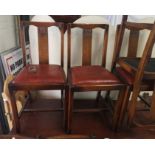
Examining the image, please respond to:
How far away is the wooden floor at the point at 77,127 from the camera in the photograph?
1.44 m

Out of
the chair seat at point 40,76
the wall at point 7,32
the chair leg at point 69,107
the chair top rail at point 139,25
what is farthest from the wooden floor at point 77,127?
the chair top rail at point 139,25

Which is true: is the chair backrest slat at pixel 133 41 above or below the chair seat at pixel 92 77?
above

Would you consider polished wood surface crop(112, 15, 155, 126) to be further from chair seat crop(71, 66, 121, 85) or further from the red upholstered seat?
chair seat crop(71, 66, 121, 85)

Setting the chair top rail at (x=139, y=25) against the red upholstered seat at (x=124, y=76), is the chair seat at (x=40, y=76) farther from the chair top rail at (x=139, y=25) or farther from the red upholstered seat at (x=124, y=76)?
the chair top rail at (x=139, y=25)

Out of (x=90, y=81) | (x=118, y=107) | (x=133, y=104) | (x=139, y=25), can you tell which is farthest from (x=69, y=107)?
(x=139, y=25)

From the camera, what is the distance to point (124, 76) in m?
1.41

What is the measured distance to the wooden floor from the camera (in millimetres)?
1439

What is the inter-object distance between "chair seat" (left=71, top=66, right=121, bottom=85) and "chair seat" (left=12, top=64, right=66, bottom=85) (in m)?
0.10

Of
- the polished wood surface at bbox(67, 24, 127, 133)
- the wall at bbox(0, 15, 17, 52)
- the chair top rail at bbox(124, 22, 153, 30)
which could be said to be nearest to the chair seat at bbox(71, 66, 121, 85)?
the polished wood surface at bbox(67, 24, 127, 133)

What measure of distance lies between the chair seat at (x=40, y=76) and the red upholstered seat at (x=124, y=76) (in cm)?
48

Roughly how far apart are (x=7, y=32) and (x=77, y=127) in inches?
48.4

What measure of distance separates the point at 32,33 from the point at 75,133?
1017 millimetres

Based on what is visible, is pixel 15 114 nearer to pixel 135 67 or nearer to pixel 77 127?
pixel 77 127
